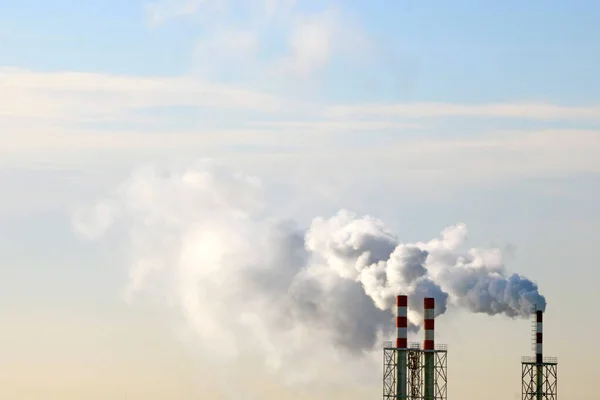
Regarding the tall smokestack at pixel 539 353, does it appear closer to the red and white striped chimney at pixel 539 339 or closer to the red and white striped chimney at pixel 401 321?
the red and white striped chimney at pixel 539 339

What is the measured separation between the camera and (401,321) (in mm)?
93250

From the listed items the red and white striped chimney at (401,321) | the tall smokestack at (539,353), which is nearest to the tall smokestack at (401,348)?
the red and white striped chimney at (401,321)

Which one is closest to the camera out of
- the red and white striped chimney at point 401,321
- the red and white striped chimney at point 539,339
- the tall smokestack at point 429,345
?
the tall smokestack at point 429,345

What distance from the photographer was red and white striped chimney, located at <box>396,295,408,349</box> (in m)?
93.1

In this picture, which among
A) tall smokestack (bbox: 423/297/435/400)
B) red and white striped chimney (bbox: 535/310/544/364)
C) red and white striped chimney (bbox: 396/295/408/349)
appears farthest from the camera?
red and white striped chimney (bbox: 535/310/544/364)

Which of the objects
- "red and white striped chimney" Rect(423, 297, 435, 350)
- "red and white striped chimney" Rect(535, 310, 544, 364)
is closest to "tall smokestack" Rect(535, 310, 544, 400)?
"red and white striped chimney" Rect(535, 310, 544, 364)

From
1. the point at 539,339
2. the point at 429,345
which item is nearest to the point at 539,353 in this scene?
the point at 539,339

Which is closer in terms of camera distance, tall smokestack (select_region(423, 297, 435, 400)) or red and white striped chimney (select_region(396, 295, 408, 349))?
tall smokestack (select_region(423, 297, 435, 400))

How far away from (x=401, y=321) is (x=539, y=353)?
376 inches

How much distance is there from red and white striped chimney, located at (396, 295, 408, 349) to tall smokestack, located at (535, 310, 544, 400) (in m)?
8.56

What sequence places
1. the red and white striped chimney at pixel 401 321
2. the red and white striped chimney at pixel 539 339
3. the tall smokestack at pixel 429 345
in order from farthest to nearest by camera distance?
the red and white striped chimney at pixel 539 339, the red and white striped chimney at pixel 401 321, the tall smokestack at pixel 429 345

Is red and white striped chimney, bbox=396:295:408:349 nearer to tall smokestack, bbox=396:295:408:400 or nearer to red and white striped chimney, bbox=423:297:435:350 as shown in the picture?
tall smokestack, bbox=396:295:408:400

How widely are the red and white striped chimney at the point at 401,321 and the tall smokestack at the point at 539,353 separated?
8.56 m

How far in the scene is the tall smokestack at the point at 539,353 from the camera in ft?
306
